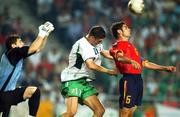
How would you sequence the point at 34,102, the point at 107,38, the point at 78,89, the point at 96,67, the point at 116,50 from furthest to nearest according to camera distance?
the point at 107,38
the point at 78,89
the point at 34,102
the point at 96,67
the point at 116,50

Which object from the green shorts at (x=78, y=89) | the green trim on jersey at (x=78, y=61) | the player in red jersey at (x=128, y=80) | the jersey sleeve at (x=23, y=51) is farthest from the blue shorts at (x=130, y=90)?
the jersey sleeve at (x=23, y=51)

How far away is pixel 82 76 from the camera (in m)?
12.7

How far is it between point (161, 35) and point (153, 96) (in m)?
3.24

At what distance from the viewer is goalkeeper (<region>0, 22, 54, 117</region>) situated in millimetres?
11938

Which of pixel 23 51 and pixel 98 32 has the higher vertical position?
pixel 98 32

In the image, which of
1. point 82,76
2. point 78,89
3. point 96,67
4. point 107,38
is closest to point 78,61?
point 82,76

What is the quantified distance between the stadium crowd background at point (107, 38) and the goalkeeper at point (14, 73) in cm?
507

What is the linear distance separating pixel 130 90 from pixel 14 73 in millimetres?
1951

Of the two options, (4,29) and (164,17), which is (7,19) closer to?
(4,29)

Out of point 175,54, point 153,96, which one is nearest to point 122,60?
point 153,96

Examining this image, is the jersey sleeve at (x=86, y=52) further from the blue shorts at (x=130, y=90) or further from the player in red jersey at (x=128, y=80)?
Result: the blue shorts at (x=130, y=90)

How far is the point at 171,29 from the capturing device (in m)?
21.7

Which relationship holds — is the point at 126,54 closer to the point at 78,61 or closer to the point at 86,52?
the point at 86,52

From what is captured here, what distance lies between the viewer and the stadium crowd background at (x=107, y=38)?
1877cm
